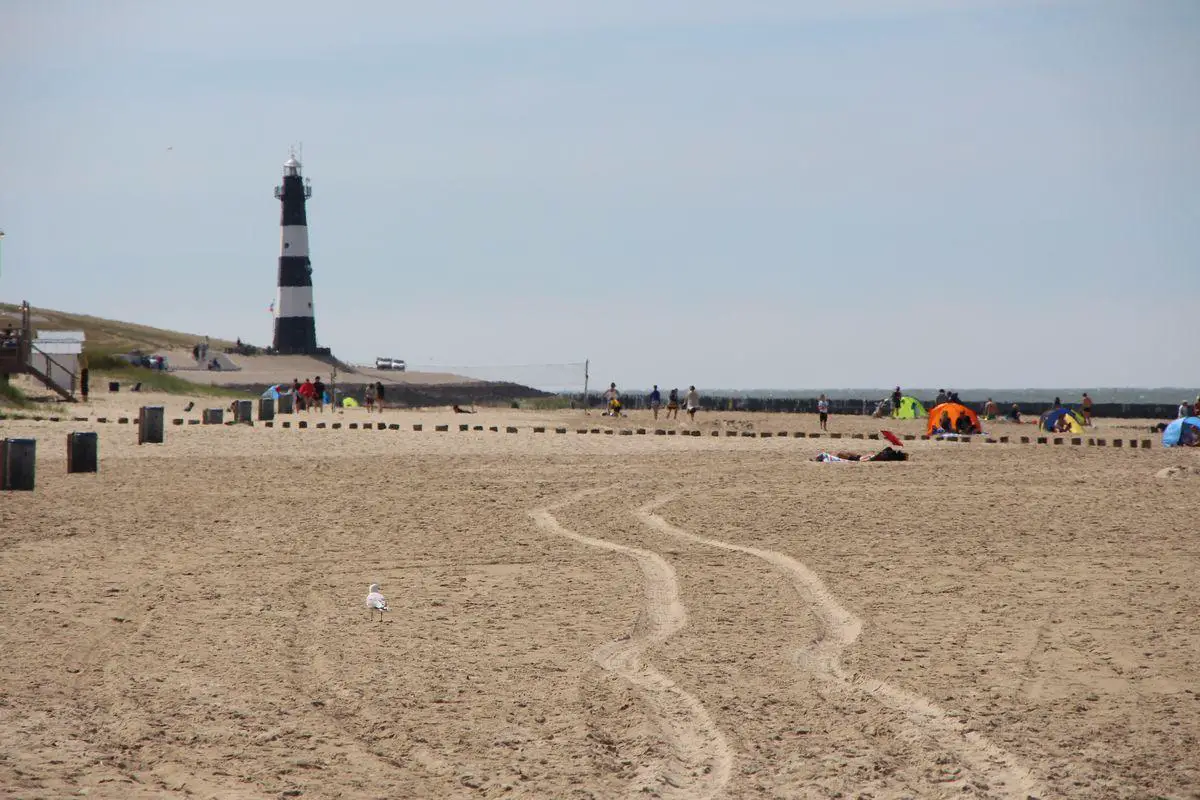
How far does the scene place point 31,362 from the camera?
1670 inches

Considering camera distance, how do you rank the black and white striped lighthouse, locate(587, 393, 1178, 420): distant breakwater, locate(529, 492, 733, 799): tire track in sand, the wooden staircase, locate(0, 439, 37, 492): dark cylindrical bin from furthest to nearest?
the black and white striped lighthouse
locate(587, 393, 1178, 420): distant breakwater
the wooden staircase
locate(0, 439, 37, 492): dark cylindrical bin
locate(529, 492, 733, 799): tire track in sand

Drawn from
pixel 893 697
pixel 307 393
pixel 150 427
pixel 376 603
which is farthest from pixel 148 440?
pixel 893 697

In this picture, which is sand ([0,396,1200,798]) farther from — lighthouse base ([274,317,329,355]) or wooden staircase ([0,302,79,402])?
lighthouse base ([274,317,329,355])

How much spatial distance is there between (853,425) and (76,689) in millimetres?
38623

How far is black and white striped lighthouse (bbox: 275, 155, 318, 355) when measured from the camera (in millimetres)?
79000

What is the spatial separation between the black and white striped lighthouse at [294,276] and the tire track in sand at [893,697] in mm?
69909

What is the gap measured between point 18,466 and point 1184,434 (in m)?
25.3

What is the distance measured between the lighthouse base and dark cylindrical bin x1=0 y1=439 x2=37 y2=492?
64.7 metres

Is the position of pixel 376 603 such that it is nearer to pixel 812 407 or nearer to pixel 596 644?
pixel 596 644

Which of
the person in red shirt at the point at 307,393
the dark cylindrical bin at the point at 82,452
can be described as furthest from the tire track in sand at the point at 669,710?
the person in red shirt at the point at 307,393

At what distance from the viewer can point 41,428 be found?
29453mm

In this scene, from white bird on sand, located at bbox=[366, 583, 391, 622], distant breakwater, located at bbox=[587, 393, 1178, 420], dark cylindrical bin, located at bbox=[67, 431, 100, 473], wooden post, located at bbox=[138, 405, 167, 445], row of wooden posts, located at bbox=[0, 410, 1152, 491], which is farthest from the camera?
distant breakwater, located at bbox=[587, 393, 1178, 420]

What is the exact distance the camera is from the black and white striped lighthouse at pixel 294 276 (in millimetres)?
79000

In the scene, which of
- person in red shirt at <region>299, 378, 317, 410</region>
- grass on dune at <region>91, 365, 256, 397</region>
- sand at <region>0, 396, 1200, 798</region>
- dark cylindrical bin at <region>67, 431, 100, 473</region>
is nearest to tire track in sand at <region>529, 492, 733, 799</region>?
sand at <region>0, 396, 1200, 798</region>
